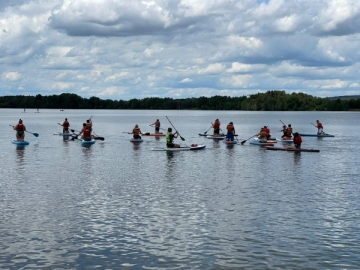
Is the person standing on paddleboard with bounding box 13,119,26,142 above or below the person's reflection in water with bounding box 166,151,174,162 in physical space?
above

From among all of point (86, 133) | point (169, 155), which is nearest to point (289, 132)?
point (169, 155)

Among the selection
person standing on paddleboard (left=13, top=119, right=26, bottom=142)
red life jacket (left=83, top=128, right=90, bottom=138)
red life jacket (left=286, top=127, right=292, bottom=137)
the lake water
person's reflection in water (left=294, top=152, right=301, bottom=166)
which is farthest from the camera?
red life jacket (left=286, top=127, right=292, bottom=137)

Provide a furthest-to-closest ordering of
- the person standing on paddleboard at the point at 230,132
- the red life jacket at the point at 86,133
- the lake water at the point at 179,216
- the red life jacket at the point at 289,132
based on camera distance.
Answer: the red life jacket at the point at 289,132 → the person standing on paddleboard at the point at 230,132 → the red life jacket at the point at 86,133 → the lake water at the point at 179,216

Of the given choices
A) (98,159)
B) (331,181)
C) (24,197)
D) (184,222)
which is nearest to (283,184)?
(331,181)

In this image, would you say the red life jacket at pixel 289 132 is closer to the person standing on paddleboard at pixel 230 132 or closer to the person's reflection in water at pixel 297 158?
the person standing on paddleboard at pixel 230 132

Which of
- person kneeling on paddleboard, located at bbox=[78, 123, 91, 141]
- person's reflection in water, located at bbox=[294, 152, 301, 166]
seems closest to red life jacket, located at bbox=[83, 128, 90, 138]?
person kneeling on paddleboard, located at bbox=[78, 123, 91, 141]

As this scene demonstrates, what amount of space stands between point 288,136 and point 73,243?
42.4 meters

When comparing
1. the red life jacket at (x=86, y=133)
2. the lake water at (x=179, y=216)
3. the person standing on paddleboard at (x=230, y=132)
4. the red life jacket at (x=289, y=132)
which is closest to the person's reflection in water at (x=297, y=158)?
the lake water at (x=179, y=216)

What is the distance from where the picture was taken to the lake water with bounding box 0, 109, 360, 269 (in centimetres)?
1443

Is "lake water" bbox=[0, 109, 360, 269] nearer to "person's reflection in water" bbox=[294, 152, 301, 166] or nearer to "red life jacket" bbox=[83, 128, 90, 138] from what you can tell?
"person's reflection in water" bbox=[294, 152, 301, 166]

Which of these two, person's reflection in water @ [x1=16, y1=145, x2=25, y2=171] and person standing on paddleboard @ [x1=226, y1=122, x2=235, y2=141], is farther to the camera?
person standing on paddleboard @ [x1=226, y1=122, x2=235, y2=141]

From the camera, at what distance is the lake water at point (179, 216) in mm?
14426

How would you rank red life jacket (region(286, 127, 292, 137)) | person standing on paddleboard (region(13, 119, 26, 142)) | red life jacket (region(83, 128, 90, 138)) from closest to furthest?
person standing on paddleboard (region(13, 119, 26, 142)), red life jacket (region(83, 128, 90, 138)), red life jacket (region(286, 127, 292, 137))

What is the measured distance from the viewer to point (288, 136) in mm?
55406
